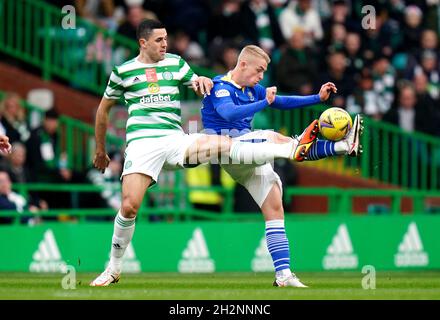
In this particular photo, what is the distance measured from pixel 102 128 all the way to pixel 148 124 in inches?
19.7

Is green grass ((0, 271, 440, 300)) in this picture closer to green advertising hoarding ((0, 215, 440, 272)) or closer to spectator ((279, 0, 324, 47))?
green advertising hoarding ((0, 215, 440, 272))

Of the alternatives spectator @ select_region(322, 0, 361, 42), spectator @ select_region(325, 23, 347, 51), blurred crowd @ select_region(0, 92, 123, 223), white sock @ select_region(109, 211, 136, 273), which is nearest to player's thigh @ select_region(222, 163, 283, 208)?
white sock @ select_region(109, 211, 136, 273)

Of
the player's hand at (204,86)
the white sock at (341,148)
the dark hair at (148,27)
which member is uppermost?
the dark hair at (148,27)

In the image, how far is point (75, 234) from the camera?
63.8 feet

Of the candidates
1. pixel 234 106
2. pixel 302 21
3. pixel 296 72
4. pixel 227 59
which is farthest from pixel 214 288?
pixel 302 21

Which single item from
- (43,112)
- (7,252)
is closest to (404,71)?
(43,112)

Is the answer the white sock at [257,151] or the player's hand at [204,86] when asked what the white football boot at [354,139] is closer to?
the white sock at [257,151]

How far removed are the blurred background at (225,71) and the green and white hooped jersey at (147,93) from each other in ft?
19.2

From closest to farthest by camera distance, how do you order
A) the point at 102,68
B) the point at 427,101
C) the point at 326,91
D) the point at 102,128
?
the point at 326,91 < the point at 102,128 < the point at 102,68 < the point at 427,101

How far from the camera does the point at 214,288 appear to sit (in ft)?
46.2

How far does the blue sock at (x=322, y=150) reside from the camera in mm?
13453

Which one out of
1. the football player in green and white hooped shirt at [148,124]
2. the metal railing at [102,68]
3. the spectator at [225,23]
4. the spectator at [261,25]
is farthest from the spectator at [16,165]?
the football player in green and white hooped shirt at [148,124]

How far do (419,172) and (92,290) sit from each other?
10807 millimetres

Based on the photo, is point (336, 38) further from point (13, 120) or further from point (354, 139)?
point (354, 139)
